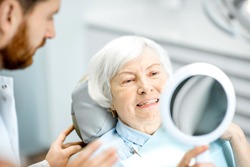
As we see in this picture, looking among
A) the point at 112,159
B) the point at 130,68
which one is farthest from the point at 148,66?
the point at 112,159

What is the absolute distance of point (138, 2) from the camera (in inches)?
101

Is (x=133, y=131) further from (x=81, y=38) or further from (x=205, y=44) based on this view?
(x=81, y=38)

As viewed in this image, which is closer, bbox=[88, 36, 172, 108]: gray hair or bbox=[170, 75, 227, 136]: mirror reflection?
bbox=[170, 75, 227, 136]: mirror reflection

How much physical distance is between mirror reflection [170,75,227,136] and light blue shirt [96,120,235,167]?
143 millimetres

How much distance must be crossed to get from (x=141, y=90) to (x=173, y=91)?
0.18 metres

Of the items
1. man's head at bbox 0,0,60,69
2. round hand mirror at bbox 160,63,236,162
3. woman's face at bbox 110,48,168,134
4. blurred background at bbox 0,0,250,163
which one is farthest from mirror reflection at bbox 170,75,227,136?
blurred background at bbox 0,0,250,163

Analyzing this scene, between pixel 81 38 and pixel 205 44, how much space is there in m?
0.54

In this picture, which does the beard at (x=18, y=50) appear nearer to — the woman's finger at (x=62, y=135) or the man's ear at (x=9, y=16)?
the man's ear at (x=9, y=16)

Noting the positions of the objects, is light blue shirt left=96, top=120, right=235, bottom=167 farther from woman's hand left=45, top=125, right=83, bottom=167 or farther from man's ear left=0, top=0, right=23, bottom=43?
man's ear left=0, top=0, right=23, bottom=43

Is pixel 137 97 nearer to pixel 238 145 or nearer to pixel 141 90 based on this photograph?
pixel 141 90

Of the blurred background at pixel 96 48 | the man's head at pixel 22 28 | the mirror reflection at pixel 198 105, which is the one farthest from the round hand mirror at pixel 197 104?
the blurred background at pixel 96 48

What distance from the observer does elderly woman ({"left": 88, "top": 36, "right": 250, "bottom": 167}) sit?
1108 millimetres

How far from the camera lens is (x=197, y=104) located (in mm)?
987

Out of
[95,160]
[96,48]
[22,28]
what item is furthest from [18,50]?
[96,48]
